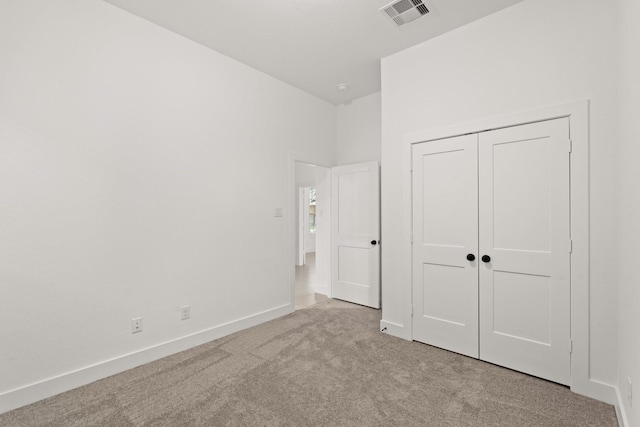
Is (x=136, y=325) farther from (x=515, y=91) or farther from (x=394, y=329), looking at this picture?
(x=515, y=91)

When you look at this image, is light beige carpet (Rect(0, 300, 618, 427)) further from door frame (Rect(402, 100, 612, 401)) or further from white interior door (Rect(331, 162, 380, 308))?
white interior door (Rect(331, 162, 380, 308))

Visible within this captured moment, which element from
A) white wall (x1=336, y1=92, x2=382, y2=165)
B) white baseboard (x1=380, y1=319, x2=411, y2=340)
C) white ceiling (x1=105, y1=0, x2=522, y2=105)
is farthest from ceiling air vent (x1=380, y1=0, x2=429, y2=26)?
white baseboard (x1=380, y1=319, x2=411, y2=340)

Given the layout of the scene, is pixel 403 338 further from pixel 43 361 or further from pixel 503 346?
pixel 43 361

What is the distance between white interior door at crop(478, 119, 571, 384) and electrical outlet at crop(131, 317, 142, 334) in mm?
3036

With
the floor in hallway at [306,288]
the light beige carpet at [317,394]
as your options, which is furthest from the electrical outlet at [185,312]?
the floor in hallway at [306,288]

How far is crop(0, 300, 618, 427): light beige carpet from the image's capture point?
1892 millimetres

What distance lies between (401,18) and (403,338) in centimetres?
312

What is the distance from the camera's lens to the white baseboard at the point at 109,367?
2020 millimetres

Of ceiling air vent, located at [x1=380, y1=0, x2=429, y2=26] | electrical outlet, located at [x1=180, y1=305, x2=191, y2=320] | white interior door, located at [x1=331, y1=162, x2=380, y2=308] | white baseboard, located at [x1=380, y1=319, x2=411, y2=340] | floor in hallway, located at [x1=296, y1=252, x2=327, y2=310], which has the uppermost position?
ceiling air vent, located at [x1=380, y1=0, x2=429, y2=26]

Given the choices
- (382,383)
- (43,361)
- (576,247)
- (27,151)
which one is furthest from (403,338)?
(27,151)

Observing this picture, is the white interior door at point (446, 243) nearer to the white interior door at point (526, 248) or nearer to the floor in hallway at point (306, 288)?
the white interior door at point (526, 248)

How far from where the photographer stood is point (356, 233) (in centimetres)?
435

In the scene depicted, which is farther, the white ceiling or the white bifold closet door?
the white ceiling

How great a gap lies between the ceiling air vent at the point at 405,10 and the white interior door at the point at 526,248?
123cm
